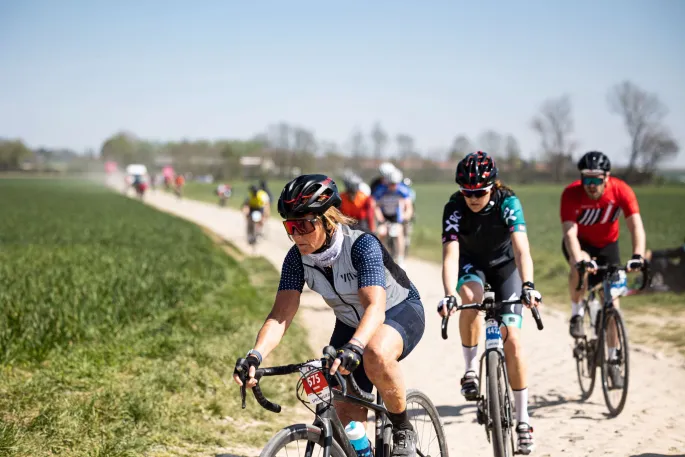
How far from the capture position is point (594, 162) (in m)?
6.91

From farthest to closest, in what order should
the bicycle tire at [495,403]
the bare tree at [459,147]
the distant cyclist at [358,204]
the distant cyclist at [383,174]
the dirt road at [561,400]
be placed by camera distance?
the bare tree at [459,147] → the distant cyclist at [383,174] → the distant cyclist at [358,204] → the dirt road at [561,400] → the bicycle tire at [495,403]

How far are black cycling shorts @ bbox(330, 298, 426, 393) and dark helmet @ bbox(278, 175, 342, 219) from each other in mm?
724

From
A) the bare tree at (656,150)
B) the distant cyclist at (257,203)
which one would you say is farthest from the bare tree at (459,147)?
the distant cyclist at (257,203)

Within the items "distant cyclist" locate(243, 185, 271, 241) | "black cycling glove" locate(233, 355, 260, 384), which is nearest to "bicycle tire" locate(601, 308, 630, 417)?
"black cycling glove" locate(233, 355, 260, 384)

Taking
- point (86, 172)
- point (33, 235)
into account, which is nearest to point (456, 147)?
point (86, 172)

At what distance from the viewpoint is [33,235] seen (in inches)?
971

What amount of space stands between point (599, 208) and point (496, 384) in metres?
2.86

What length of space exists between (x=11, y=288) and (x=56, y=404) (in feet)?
13.8

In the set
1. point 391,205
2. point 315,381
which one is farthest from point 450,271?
point 391,205

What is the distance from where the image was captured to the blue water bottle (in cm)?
379

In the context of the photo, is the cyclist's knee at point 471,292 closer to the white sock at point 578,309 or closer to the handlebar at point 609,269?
the handlebar at point 609,269

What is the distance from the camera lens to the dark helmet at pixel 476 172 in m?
5.35

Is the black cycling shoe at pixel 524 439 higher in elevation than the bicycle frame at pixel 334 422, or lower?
lower

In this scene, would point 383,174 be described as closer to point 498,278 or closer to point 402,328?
point 498,278
